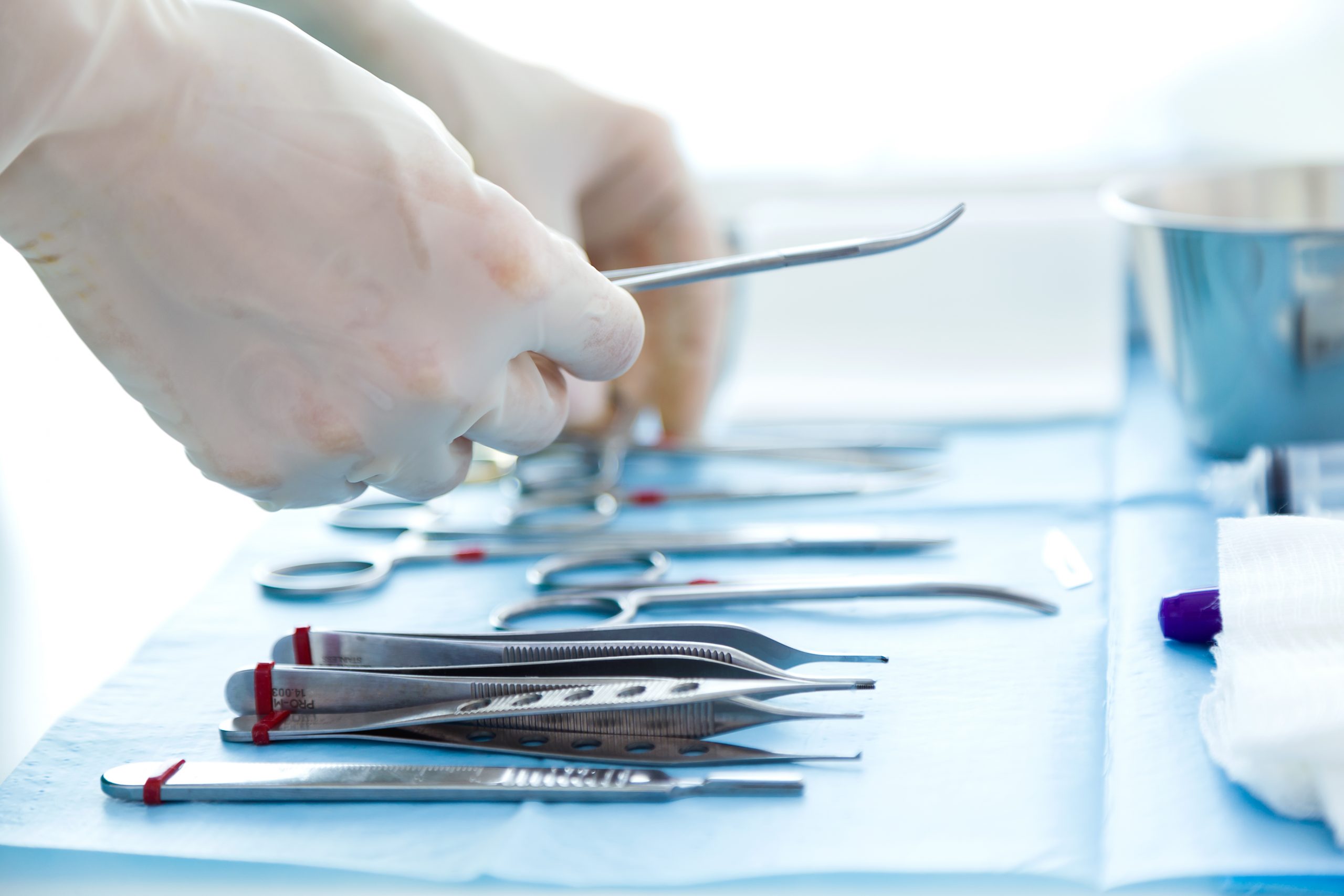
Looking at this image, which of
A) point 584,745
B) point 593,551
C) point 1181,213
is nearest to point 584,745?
point 584,745

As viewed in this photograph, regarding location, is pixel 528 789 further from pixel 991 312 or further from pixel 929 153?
pixel 929 153

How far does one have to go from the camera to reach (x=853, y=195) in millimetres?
1343

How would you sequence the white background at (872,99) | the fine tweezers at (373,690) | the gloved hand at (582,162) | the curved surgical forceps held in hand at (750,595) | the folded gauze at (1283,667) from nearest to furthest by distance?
the folded gauze at (1283,667) < the fine tweezers at (373,690) < the curved surgical forceps held in hand at (750,595) < the gloved hand at (582,162) < the white background at (872,99)

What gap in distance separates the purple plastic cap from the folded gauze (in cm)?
1

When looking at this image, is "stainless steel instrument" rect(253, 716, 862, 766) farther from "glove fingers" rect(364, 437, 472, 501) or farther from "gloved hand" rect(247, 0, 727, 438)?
"gloved hand" rect(247, 0, 727, 438)

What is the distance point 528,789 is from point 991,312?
32.1 inches

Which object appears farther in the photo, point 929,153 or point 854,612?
point 929,153

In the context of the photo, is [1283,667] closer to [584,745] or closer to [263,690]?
[584,745]

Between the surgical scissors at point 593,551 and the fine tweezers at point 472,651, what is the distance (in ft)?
0.50

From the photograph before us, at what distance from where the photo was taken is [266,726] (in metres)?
0.54

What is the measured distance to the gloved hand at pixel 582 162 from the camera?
756mm

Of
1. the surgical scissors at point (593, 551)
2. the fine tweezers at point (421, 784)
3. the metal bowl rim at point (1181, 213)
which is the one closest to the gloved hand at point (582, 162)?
the surgical scissors at point (593, 551)

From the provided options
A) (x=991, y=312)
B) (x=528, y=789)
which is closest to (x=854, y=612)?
(x=528, y=789)

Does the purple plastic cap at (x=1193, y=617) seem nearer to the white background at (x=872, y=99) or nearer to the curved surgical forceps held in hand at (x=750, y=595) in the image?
the curved surgical forceps held in hand at (x=750, y=595)
